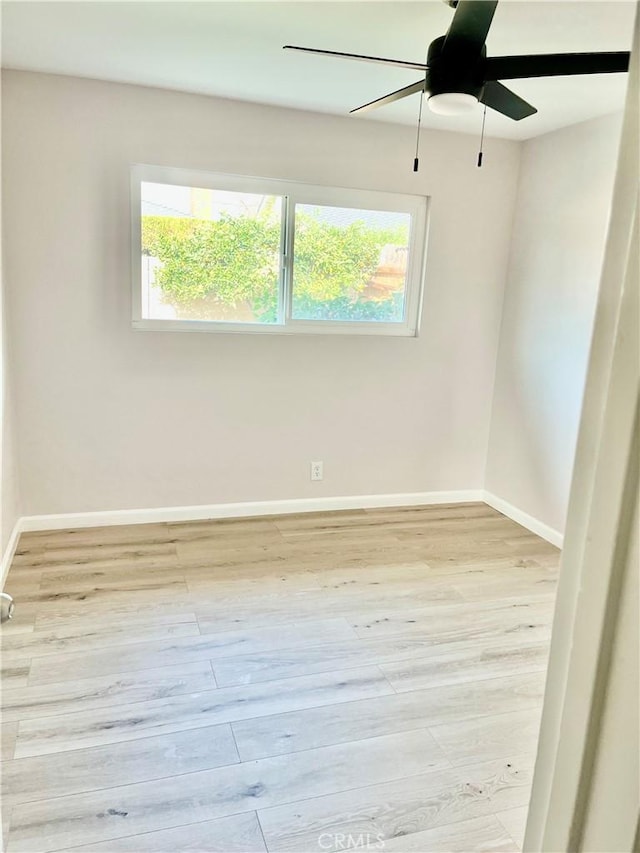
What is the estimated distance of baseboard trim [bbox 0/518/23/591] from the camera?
9.05 ft

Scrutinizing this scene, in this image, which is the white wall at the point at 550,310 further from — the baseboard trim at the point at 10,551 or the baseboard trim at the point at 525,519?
the baseboard trim at the point at 10,551

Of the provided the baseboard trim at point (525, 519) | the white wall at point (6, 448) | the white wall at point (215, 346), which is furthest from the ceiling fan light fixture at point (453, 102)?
the baseboard trim at point (525, 519)

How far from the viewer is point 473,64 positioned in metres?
1.81

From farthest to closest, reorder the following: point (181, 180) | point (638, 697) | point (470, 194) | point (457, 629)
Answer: point (470, 194) < point (181, 180) < point (457, 629) < point (638, 697)

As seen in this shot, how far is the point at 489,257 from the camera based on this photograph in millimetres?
3906

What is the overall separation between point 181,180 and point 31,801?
2.93m

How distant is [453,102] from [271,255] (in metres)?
1.77

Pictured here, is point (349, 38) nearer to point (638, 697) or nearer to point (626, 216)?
point (626, 216)

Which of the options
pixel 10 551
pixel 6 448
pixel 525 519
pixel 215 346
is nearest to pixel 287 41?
pixel 215 346

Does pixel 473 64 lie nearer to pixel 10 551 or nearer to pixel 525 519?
pixel 525 519

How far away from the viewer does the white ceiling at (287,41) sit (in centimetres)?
211

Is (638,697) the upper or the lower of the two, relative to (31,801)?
upper

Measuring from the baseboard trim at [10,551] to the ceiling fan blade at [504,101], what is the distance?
112 inches

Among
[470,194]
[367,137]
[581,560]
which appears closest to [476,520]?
[470,194]
